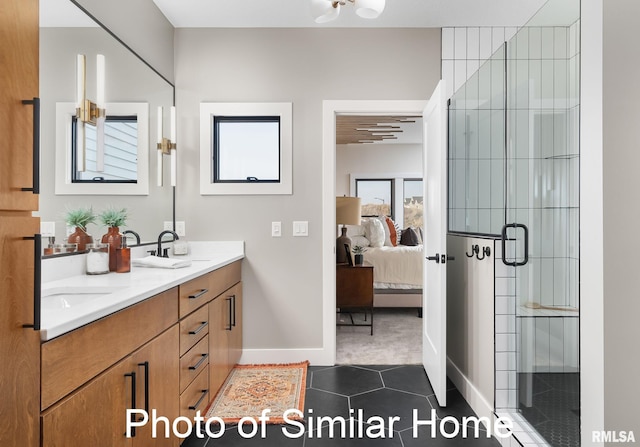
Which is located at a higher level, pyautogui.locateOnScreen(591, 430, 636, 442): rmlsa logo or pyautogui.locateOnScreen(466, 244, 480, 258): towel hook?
pyautogui.locateOnScreen(466, 244, 480, 258): towel hook

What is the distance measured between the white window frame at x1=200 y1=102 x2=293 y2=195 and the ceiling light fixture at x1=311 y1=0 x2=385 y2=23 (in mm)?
1013

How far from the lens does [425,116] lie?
3045 millimetres

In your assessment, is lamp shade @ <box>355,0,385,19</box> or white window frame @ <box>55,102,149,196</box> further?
lamp shade @ <box>355,0,385,19</box>

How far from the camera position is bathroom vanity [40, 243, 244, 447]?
1.09m

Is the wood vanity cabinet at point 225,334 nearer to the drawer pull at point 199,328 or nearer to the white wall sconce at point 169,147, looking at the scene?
the drawer pull at point 199,328

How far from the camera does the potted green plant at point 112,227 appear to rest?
84.1 inches

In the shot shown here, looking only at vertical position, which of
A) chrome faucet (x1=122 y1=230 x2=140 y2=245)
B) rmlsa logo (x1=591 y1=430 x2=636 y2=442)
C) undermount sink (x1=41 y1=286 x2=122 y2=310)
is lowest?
rmlsa logo (x1=591 y1=430 x2=636 y2=442)

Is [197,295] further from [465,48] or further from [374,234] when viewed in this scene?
[374,234]

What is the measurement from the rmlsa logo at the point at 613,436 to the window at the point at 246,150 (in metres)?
2.60

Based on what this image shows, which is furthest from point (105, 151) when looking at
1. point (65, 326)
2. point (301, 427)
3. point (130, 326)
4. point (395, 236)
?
point (395, 236)

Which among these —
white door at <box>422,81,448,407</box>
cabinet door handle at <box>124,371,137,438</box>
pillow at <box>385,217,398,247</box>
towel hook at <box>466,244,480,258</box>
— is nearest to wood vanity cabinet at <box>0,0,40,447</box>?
cabinet door handle at <box>124,371,137,438</box>

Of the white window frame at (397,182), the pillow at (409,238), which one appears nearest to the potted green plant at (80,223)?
the pillow at (409,238)

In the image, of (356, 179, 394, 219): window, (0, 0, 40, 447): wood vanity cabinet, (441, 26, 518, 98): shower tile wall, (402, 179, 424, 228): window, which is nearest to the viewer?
(0, 0, 40, 447): wood vanity cabinet

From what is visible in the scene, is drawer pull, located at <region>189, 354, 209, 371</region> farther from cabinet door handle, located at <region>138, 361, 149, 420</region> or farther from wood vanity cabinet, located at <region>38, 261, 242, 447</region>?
cabinet door handle, located at <region>138, 361, 149, 420</region>
